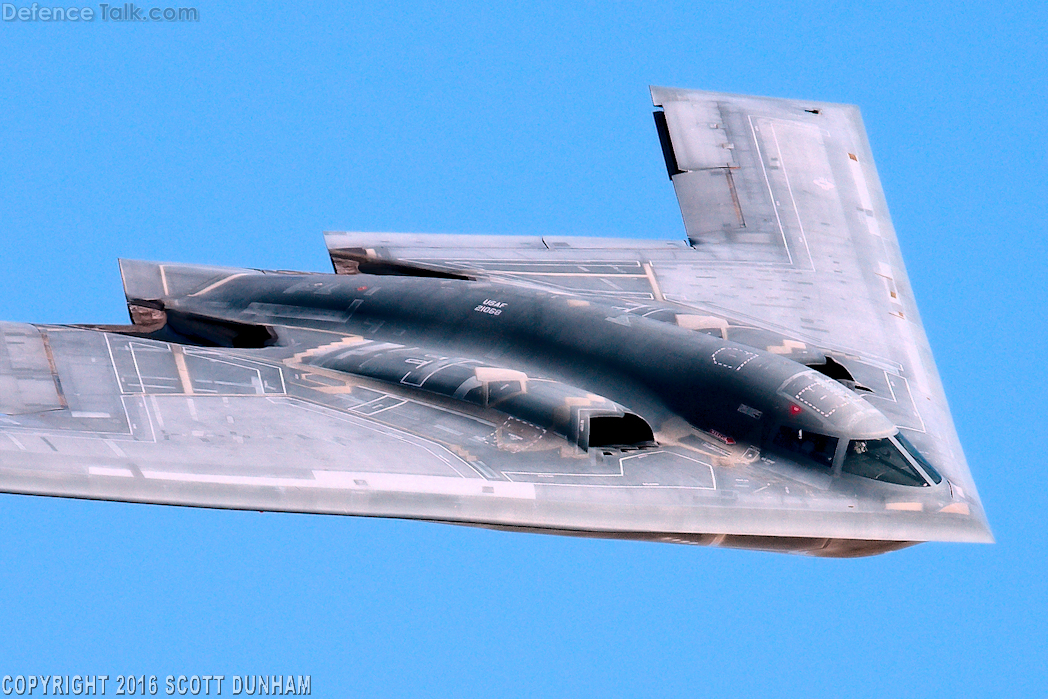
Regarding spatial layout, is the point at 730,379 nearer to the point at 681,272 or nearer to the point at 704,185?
the point at 681,272

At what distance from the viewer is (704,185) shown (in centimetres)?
2681

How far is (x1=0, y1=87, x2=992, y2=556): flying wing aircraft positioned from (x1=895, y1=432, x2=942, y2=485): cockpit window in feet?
0.13

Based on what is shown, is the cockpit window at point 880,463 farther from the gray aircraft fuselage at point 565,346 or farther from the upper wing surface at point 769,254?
the upper wing surface at point 769,254

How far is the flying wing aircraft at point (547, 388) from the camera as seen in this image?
1822 centimetres

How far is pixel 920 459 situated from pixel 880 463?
1.97 ft

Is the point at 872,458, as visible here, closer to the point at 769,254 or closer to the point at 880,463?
the point at 880,463

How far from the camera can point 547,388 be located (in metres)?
20.1

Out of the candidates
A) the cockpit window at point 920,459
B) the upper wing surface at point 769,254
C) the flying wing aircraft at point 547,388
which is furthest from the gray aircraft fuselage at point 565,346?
the upper wing surface at point 769,254

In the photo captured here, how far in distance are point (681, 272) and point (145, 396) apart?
8.38 m

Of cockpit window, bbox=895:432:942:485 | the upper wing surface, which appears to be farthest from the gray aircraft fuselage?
the upper wing surface

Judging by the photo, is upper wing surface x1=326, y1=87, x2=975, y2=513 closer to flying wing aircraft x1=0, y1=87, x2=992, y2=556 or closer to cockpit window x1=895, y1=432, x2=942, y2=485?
flying wing aircraft x1=0, y1=87, x2=992, y2=556

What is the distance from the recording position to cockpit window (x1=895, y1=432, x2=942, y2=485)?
1897 cm

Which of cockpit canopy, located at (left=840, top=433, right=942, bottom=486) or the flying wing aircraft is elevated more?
the flying wing aircraft

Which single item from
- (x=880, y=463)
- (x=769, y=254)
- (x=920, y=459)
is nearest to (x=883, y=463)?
(x=880, y=463)
